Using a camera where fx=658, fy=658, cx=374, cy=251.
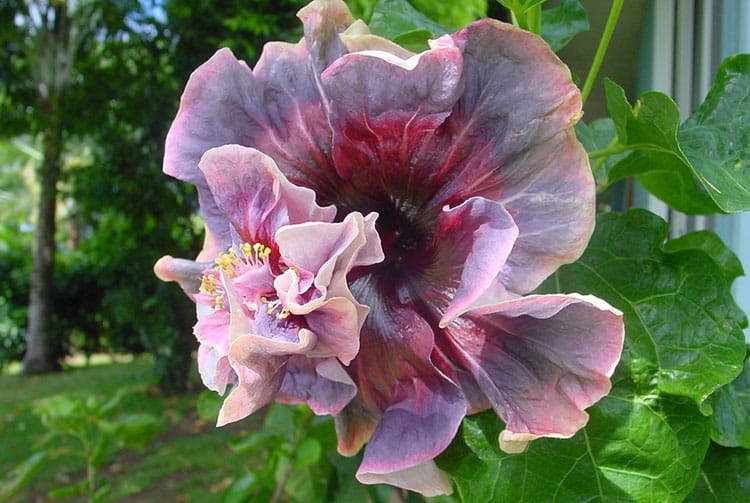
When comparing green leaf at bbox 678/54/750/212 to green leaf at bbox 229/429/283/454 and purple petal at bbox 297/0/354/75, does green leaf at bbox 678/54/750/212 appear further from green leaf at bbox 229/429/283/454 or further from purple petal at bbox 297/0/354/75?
green leaf at bbox 229/429/283/454

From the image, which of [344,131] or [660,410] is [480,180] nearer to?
[344,131]

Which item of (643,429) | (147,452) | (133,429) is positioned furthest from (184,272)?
(147,452)

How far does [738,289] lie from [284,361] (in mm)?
824

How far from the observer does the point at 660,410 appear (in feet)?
1.87

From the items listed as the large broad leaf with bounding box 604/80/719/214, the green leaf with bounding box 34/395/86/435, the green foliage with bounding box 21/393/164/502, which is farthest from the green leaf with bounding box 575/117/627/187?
the green leaf with bounding box 34/395/86/435

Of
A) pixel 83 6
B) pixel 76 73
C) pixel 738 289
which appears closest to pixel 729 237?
pixel 738 289

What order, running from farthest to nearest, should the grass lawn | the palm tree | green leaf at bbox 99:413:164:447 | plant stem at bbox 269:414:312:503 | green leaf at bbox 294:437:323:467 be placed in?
the palm tree < the grass lawn < green leaf at bbox 99:413:164:447 < plant stem at bbox 269:414:312:503 < green leaf at bbox 294:437:323:467

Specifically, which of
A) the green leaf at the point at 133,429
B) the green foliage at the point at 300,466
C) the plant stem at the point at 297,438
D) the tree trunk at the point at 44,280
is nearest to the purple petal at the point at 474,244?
the green foliage at the point at 300,466

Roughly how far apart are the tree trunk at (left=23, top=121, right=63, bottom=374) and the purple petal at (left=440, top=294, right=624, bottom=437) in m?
8.68

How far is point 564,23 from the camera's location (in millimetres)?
885

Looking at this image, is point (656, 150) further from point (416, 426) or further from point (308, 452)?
point (308, 452)

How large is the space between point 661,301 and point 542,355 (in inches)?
7.5

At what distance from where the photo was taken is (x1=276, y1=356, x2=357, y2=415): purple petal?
0.56 m

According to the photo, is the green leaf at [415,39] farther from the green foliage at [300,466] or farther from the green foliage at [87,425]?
the green foliage at [87,425]
